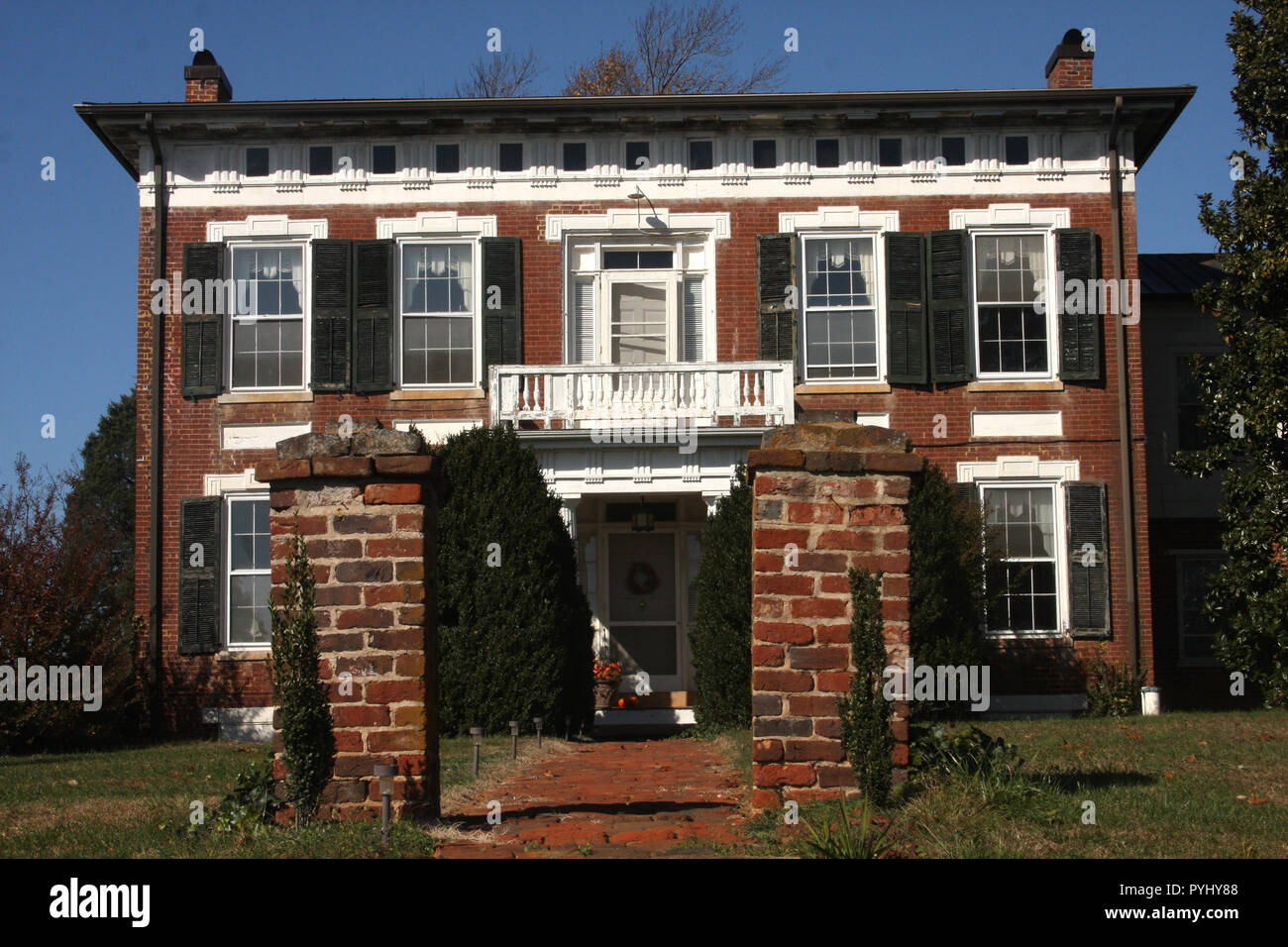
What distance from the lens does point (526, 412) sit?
54.8 ft

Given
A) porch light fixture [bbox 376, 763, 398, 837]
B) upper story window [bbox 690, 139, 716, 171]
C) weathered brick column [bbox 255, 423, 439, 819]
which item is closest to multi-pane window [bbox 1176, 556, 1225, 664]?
upper story window [bbox 690, 139, 716, 171]

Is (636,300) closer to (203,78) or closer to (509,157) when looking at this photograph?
(509,157)

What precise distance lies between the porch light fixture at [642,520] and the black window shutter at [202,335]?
586 centimetres

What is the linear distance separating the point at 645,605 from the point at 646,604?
0.07 ft

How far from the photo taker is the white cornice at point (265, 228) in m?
18.0

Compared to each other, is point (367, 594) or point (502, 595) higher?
point (367, 594)

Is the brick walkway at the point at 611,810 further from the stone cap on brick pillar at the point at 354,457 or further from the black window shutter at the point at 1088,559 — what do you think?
the black window shutter at the point at 1088,559

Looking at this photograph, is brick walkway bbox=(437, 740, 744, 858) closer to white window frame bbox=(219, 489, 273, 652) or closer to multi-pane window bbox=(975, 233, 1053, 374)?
white window frame bbox=(219, 489, 273, 652)

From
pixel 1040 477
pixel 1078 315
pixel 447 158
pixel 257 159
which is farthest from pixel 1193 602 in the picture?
pixel 257 159

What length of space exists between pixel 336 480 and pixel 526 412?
31.5ft

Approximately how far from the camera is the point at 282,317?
18.0m

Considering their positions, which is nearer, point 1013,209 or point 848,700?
point 848,700
